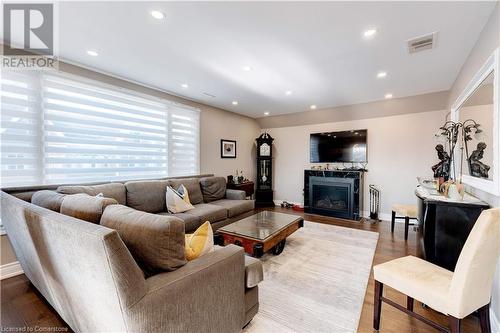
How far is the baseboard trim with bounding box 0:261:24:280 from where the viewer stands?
2.36 meters

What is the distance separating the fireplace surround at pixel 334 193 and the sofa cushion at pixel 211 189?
2382 millimetres

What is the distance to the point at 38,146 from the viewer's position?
8.62 ft

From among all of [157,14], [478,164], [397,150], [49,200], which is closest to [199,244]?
[49,200]

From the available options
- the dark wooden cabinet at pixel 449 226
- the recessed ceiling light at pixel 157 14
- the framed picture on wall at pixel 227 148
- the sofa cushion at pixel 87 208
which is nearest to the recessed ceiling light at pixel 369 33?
the dark wooden cabinet at pixel 449 226

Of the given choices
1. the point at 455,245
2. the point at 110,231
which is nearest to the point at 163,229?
the point at 110,231

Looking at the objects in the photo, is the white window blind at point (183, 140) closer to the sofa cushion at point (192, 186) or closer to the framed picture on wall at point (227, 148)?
the sofa cushion at point (192, 186)

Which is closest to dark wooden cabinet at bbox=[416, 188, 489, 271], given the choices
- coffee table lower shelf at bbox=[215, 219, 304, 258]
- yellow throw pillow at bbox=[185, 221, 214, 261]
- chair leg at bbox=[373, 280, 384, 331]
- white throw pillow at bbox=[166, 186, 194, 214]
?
chair leg at bbox=[373, 280, 384, 331]

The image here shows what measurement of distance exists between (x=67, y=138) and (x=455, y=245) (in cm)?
450

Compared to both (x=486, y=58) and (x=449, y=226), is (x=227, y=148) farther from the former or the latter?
(x=486, y=58)

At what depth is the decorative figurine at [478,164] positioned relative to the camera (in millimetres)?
1943

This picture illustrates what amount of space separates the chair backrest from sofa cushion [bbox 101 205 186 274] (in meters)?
1.60

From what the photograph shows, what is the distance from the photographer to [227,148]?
5.41 metres

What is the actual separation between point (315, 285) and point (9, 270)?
3370 mm

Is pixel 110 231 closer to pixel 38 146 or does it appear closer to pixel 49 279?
pixel 49 279
